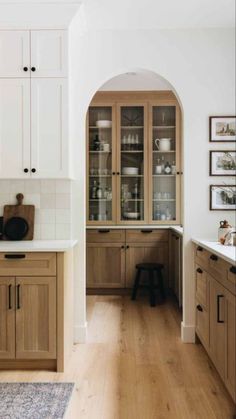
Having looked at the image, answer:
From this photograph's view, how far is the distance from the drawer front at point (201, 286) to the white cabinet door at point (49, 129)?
1.27 m

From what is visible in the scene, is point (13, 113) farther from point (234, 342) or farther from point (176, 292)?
point (176, 292)

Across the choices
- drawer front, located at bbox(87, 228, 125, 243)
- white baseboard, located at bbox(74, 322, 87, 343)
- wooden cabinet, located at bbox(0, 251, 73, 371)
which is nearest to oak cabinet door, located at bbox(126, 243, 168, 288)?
drawer front, located at bbox(87, 228, 125, 243)

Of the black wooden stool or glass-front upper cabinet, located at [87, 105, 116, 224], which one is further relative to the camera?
glass-front upper cabinet, located at [87, 105, 116, 224]

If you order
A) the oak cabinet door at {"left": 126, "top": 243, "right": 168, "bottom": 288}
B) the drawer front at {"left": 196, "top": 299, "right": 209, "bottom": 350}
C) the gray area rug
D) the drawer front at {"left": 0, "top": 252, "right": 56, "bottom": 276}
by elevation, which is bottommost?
the gray area rug

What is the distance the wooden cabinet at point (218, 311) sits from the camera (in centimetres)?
216

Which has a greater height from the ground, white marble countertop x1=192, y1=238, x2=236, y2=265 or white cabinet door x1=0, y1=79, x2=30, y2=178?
white cabinet door x1=0, y1=79, x2=30, y2=178

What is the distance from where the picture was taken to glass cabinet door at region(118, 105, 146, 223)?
534 centimetres

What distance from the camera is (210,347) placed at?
8.86 ft

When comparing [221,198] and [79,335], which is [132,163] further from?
[79,335]

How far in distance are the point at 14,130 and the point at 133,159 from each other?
2.55 m

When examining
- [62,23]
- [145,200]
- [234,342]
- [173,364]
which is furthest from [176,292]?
[62,23]

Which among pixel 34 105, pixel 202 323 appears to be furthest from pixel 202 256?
pixel 34 105

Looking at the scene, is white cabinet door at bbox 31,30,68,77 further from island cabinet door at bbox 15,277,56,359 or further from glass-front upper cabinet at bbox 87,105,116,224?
glass-front upper cabinet at bbox 87,105,116,224

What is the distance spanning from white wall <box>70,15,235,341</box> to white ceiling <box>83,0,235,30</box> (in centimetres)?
8
